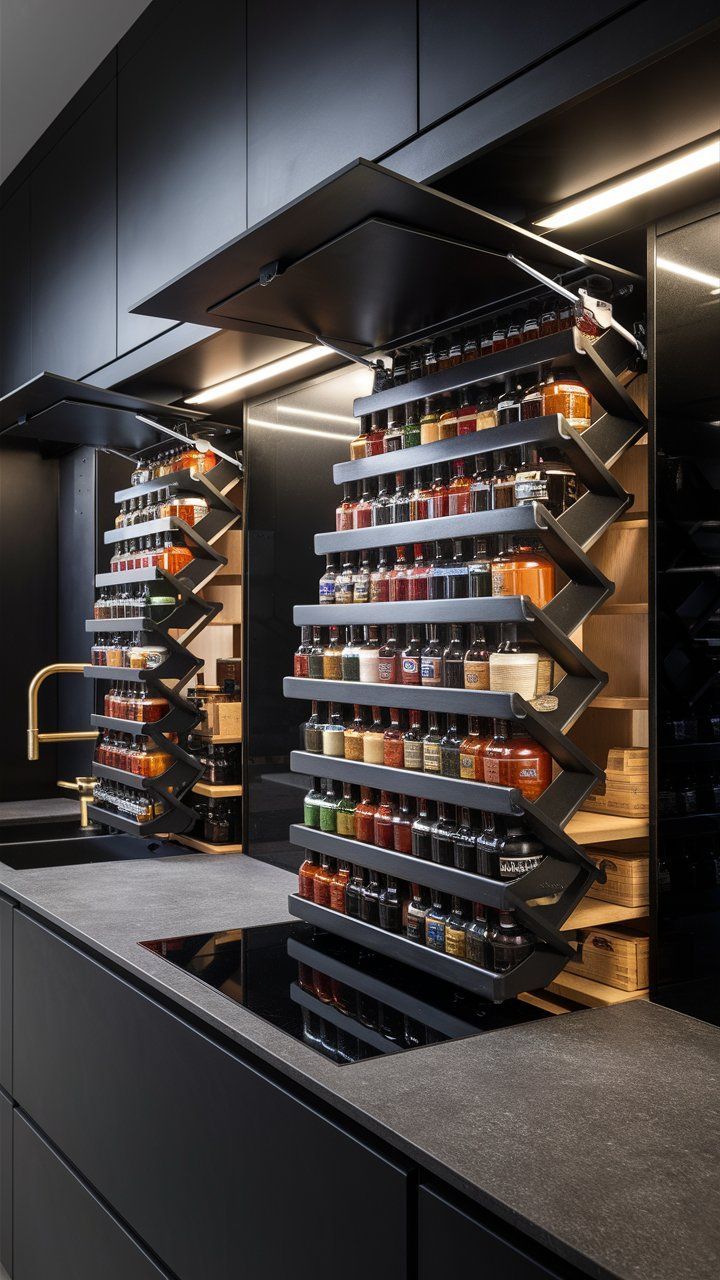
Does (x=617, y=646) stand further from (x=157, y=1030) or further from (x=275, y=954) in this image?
(x=157, y=1030)

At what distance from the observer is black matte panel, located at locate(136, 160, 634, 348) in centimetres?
154

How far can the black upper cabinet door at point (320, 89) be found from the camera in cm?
178

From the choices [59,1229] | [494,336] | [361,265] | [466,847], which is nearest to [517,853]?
[466,847]

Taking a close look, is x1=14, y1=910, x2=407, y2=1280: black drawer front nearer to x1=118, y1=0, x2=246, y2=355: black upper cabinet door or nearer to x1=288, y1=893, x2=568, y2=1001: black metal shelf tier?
x1=288, y1=893, x2=568, y2=1001: black metal shelf tier

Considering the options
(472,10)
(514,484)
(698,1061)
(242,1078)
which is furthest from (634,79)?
(242,1078)

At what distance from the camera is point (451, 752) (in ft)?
5.54

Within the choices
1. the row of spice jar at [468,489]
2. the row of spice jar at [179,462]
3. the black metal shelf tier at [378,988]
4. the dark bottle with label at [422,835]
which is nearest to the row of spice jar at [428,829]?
the dark bottle with label at [422,835]

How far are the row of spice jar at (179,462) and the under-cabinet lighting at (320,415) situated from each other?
0.34 m

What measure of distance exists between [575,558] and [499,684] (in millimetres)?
232

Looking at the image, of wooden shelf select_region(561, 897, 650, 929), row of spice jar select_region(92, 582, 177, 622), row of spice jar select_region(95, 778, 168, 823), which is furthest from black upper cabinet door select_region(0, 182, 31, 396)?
wooden shelf select_region(561, 897, 650, 929)

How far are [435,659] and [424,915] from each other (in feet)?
1.41

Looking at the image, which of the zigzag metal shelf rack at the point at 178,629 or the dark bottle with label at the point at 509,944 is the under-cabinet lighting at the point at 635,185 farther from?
the zigzag metal shelf rack at the point at 178,629

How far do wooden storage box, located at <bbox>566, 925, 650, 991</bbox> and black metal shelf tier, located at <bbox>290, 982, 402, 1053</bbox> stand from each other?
0.42m

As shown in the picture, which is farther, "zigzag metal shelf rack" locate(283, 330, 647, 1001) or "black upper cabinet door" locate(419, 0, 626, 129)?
"zigzag metal shelf rack" locate(283, 330, 647, 1001)
